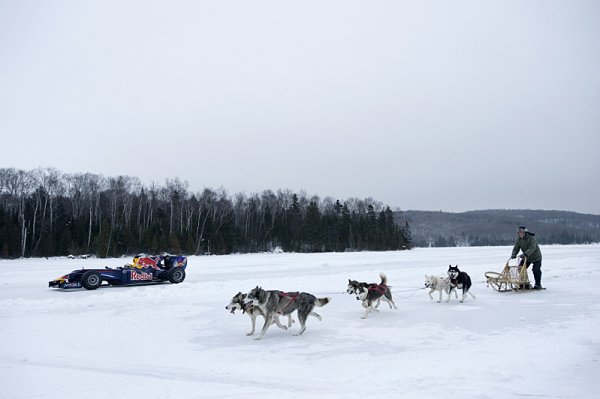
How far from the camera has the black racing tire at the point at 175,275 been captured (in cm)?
1848

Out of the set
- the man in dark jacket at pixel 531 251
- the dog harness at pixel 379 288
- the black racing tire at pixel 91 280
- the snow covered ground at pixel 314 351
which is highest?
the man in dark jacket at pixel 531 251

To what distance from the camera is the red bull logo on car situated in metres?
17.8

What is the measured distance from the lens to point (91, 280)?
54.7ft

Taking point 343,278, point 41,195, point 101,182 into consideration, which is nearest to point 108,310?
point 343,278

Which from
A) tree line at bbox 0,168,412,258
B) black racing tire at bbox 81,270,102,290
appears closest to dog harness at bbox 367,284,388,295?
black racing tire at bbox 81,270,102,290

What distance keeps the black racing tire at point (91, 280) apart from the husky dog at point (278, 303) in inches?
418

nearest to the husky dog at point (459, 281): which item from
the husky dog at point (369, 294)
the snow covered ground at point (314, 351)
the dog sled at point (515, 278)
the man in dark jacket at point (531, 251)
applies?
the snow covered ground at point (314, 351)

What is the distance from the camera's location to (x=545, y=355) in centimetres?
693

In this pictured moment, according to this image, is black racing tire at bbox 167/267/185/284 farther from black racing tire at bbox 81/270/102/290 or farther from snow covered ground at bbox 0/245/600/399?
snow covered ground at bbox 0/245/600/399

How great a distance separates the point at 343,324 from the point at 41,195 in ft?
207

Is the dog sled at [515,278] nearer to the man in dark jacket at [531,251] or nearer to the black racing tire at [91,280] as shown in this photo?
the man in dark jacket at [531,251]

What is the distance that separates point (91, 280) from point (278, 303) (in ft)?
36.0

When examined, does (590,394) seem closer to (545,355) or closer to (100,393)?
(545,355)

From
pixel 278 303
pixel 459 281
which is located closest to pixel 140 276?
pixel 278 303
